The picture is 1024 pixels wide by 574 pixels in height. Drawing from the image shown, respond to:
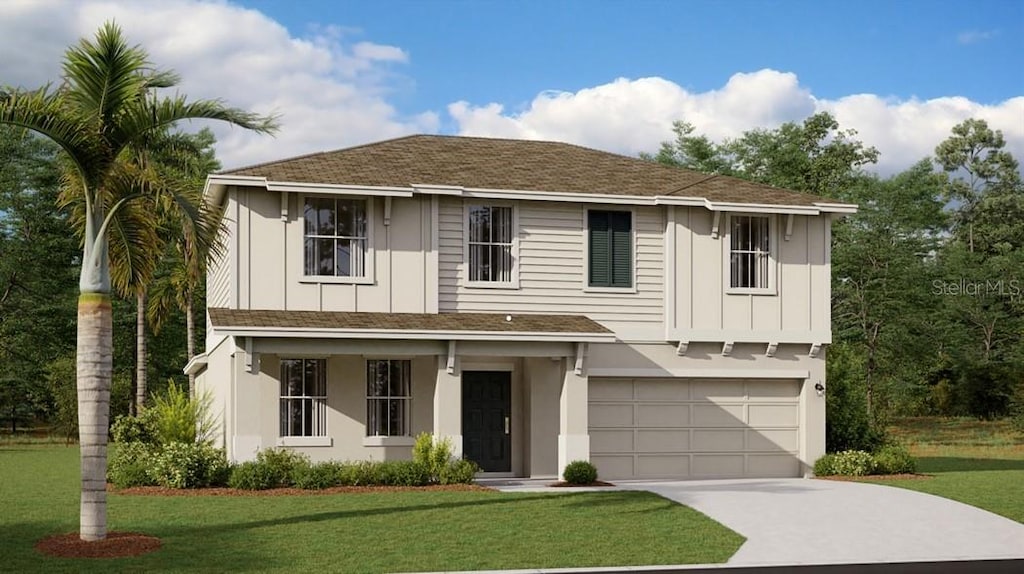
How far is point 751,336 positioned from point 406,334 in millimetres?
7745

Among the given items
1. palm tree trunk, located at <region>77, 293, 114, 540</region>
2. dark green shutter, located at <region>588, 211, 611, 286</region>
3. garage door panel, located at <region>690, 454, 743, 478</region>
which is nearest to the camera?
palm tree trunk, located at <region>77, 293, 114, 540</region>

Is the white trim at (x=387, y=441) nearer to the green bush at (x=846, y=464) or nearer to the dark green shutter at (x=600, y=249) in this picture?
the dark green shutter at (x=600, y=249)

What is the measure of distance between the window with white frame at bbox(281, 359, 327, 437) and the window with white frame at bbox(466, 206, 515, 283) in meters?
3.70

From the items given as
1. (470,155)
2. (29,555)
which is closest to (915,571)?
(29,555)

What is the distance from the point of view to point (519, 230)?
25.2 meters

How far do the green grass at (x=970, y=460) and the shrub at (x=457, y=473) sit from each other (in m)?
8.16

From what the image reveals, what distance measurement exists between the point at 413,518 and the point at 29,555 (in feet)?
17.5

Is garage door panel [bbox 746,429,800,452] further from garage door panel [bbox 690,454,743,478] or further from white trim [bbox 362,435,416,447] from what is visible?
white trim [bbox 362,435,416,447]

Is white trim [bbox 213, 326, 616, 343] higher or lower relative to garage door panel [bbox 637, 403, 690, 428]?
higher

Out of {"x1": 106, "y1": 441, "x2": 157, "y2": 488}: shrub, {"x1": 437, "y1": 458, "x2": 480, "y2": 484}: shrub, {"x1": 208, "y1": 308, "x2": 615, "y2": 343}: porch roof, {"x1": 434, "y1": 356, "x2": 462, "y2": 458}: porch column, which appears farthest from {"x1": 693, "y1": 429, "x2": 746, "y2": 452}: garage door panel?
{"x1": 106, "y1": 441, "x2": 157, "y2": 488}: shrub

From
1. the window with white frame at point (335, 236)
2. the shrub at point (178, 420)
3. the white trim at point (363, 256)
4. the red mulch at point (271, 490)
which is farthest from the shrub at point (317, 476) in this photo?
the window with white frame at point (335, 236)

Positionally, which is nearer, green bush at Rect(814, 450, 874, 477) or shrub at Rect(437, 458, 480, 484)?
shrub at Rect(437, 458, 480, 484)

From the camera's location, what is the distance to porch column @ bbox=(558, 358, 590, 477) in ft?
77.8

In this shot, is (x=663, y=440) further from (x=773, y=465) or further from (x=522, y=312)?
(x=522, y=312)
